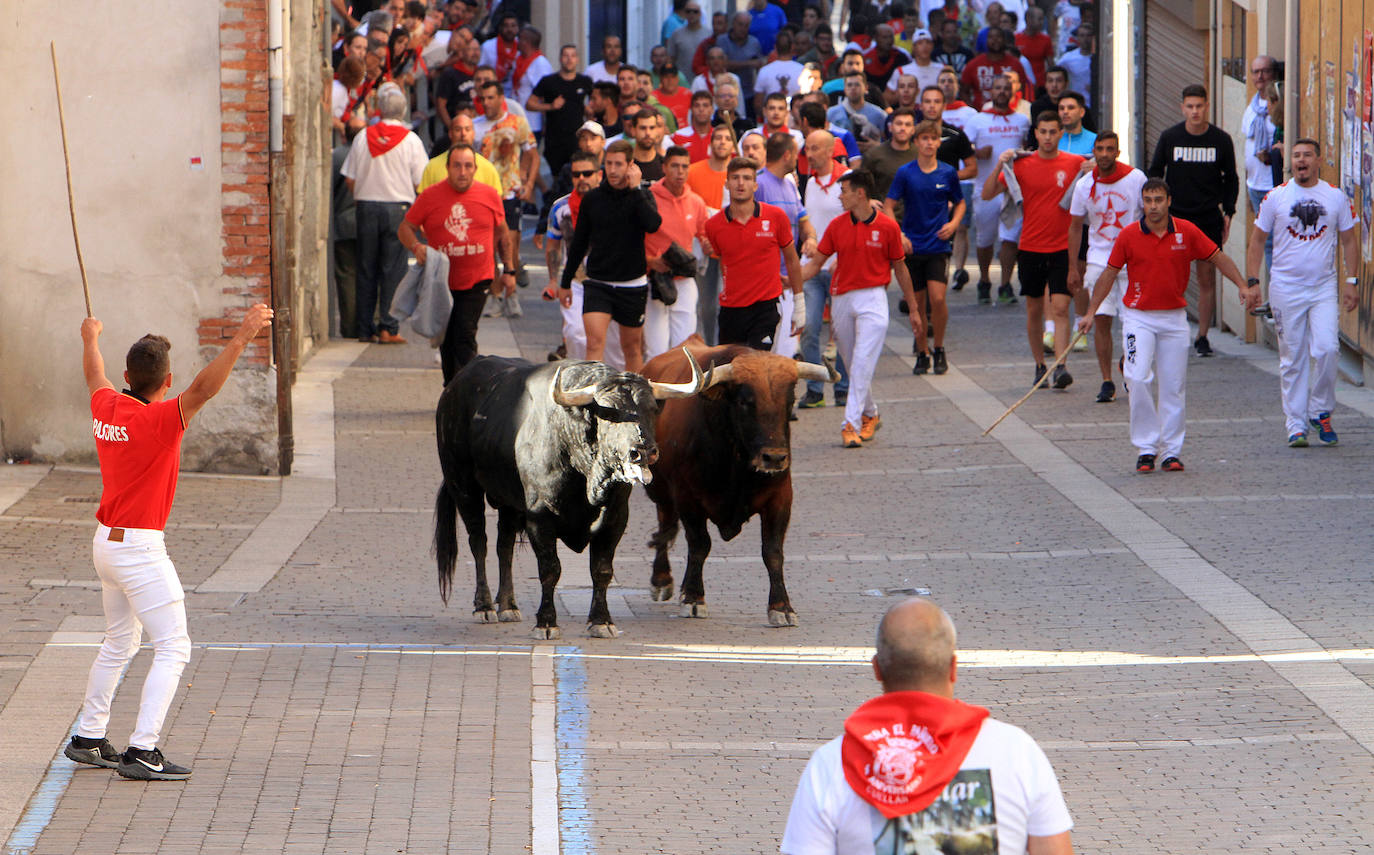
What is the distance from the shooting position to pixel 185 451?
14.1 m

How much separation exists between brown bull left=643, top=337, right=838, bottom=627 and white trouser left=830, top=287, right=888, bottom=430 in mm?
4647

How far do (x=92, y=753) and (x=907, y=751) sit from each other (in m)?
4.42

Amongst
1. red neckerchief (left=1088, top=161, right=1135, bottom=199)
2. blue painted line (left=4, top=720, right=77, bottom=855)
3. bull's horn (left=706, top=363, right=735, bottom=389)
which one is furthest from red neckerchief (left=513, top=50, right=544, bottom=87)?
blue painted line (left=4, top=720, right=77, bottom=855)

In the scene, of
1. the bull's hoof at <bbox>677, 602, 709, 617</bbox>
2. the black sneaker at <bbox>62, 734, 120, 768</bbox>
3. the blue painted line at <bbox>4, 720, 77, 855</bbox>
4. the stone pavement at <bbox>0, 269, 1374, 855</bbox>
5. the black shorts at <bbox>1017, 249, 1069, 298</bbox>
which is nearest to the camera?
the blue painted line at <bbox>4, 720, 77, 855</bbox>

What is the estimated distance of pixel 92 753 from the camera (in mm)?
7414

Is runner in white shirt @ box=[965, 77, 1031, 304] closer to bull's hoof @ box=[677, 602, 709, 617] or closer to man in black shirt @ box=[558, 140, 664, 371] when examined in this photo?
man in black shirt @ box=[558, 140, 664, 371]

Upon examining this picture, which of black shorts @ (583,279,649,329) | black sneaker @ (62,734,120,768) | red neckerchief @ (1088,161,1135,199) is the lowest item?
black sneaker @ (62,734,120,768)

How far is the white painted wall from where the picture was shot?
13773 millimetres

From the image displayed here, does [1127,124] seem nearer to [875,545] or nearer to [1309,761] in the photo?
[875,545]

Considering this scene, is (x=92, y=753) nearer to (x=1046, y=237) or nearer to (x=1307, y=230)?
(x=1307, y=230)

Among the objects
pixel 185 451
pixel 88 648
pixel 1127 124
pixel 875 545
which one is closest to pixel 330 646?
pixel 88 648

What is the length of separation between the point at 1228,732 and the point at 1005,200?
13.1 meters

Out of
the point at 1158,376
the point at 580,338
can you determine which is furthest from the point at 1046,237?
the point at 580,338

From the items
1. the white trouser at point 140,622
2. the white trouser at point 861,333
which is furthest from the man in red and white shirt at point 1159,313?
the white trouser at point 140,622
